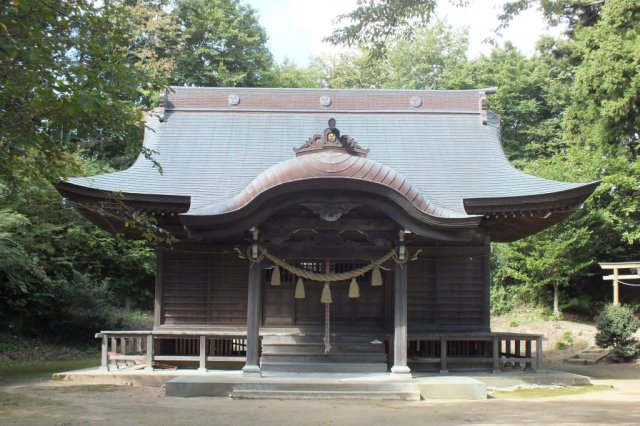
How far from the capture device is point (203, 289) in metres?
13.1

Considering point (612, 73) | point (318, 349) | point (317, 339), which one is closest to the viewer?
point (318, 349)

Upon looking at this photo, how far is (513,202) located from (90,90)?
7.87m

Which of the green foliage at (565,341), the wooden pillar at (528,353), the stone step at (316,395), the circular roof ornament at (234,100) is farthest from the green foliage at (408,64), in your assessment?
the stone step at (316,395)

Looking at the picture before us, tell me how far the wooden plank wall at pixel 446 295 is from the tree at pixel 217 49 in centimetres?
1845

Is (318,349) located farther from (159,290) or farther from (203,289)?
(159,290)

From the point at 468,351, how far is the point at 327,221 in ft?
15.4

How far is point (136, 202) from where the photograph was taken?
38.7 feet

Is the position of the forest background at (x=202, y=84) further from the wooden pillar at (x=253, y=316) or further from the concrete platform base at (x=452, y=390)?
the concrete platform base at (x=452, y=390)

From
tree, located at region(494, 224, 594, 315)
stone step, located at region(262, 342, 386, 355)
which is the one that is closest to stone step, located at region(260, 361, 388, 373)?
stone step, located at region(262, 342, 386, 355)

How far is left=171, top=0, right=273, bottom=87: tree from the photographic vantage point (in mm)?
29438

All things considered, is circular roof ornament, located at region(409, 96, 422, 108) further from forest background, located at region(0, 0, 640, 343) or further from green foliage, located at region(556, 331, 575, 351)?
green foliage, located at region(556, 331, 575, 351)

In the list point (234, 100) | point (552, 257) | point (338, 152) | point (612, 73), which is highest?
point (612, 73)

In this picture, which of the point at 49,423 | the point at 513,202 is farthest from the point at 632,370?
the point at 49,423

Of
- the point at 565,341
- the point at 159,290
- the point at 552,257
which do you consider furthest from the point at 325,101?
the point at 565,341
